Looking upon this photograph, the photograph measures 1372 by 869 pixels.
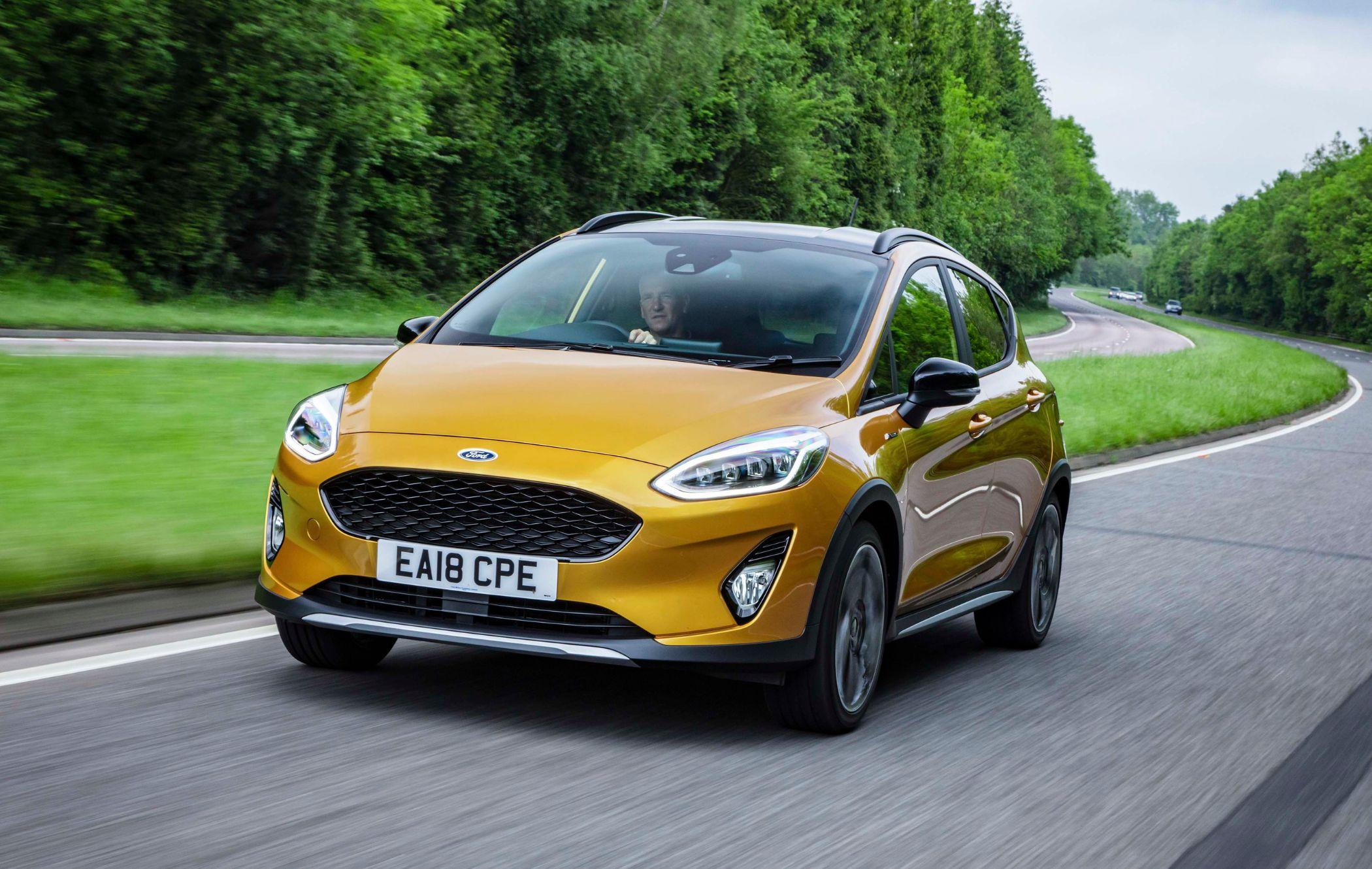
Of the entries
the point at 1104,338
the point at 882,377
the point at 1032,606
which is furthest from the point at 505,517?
the point at 1104,338

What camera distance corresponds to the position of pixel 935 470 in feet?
19.2

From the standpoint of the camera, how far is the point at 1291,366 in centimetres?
4675

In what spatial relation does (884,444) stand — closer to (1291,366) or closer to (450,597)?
(450,597)

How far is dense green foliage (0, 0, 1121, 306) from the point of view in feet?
102

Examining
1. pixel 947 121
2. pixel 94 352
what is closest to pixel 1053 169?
pixel 947 121

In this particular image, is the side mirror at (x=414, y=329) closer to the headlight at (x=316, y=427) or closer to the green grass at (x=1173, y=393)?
the headlight at (x=316, y=427)

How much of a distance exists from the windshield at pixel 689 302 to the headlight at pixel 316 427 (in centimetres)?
68

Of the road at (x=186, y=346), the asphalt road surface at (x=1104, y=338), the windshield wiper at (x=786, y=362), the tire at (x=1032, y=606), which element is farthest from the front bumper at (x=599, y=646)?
the asphalt road surface at (x=1104, y=338)

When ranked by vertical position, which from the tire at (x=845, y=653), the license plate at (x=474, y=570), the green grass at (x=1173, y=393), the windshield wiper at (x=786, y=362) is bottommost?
the green grass at (x=1173, y=393)

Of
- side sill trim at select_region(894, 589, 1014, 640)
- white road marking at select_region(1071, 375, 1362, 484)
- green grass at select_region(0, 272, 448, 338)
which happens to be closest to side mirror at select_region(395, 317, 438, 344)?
side sill trim at select_region(894, 589, 1014, 640)

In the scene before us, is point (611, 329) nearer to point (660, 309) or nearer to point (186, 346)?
point (660, 309)

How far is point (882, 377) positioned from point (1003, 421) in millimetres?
1205

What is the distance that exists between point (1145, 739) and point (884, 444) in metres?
1.34

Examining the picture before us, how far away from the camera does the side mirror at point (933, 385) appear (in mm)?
5578
